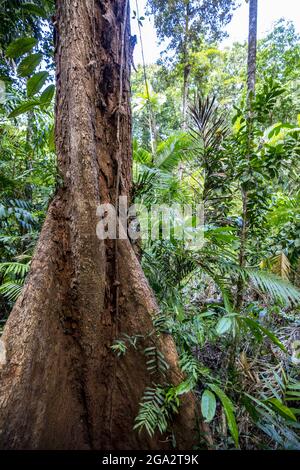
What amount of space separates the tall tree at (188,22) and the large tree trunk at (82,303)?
5452 mm

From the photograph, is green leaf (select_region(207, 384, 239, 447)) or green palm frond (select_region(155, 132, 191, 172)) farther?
green palm frond (select_region(155, 132, 191, 172))

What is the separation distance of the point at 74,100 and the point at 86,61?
0.77ft

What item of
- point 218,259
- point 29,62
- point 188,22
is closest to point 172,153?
point 218,259

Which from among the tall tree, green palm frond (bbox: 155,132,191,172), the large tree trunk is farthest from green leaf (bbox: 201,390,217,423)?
the tall tree

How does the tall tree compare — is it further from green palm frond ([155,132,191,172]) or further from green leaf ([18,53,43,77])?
green leaf ([18,53,43,77])

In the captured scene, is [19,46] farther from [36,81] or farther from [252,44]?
[252,44]

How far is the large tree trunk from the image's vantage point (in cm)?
124

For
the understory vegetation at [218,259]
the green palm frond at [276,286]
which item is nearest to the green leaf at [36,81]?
the understory vegetation at [218,259]

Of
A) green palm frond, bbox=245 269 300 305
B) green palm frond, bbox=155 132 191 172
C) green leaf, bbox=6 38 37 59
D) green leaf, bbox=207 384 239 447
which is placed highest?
green leaf, bbox=6 38 37 59

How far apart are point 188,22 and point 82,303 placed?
7.89m

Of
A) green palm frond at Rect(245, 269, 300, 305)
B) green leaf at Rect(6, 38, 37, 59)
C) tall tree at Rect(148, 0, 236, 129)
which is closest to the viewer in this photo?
green palm frond at Rect(245, 269, 300, 305)

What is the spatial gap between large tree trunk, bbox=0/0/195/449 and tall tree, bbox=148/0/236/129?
5.45m

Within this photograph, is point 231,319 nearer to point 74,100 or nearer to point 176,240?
point 176,240

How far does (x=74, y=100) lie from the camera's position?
1422mm
